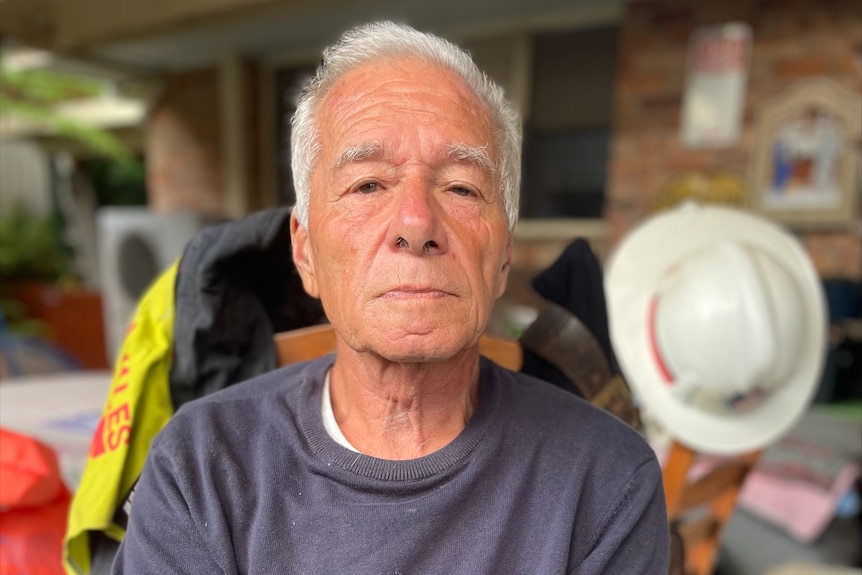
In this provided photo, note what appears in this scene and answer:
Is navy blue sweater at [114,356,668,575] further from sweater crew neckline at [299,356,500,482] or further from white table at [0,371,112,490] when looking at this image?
white table at [0,371,112,490]

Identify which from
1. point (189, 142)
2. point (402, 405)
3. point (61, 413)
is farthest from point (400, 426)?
point (189, 142)

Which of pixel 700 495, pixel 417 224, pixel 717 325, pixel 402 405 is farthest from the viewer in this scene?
pixel 700 495

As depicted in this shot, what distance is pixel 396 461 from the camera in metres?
0.75

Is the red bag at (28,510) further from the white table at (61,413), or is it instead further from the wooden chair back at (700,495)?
the wooden chair back at (700,495)

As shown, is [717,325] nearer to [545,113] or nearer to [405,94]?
[405,94]

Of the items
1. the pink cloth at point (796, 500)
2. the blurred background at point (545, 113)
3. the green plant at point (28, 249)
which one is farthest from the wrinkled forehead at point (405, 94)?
the green plant at point (28, 249)

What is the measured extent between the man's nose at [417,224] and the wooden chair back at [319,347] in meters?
0.38

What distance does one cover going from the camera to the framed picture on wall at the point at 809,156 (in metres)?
2.78

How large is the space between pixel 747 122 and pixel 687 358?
85.7 inches

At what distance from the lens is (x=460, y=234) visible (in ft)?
2.40

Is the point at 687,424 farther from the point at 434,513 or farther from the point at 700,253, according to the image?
the point at 434,513

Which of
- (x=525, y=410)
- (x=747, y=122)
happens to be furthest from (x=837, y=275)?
(x=525, y=410)

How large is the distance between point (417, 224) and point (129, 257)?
3.89 meters

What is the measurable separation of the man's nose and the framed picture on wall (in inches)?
111
